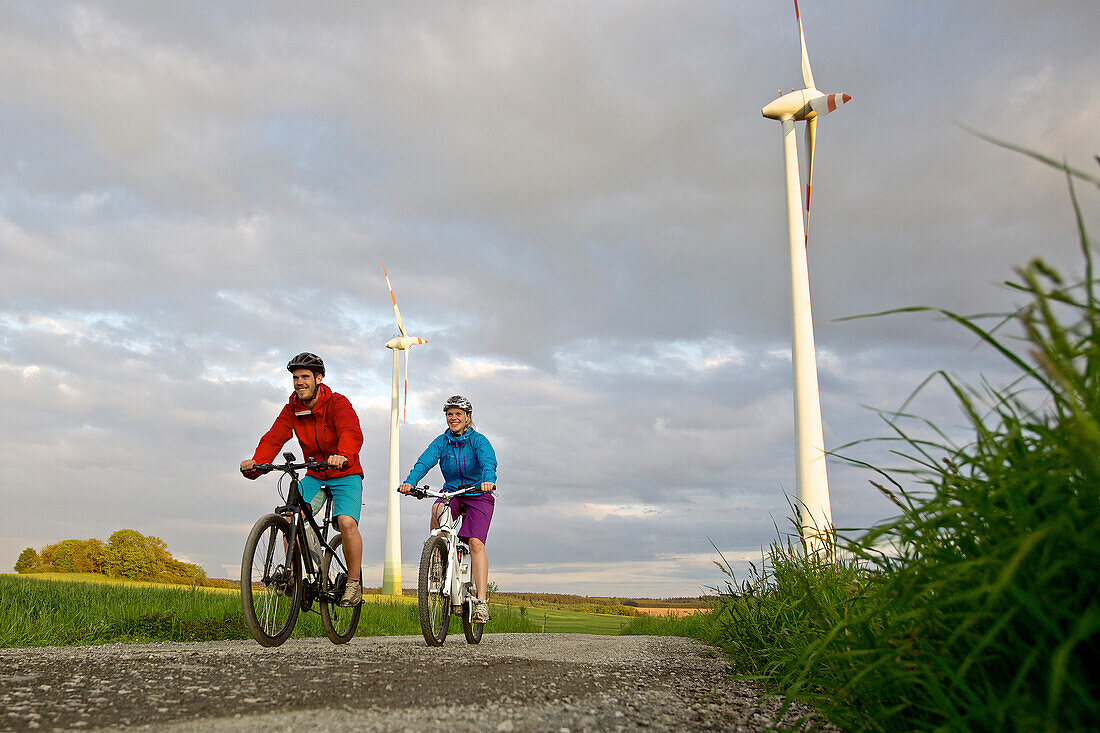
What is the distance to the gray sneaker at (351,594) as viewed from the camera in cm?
719

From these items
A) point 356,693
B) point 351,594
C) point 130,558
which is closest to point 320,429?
point 351,594

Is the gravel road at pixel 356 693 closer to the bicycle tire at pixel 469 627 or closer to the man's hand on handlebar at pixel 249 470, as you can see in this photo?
the man's hand on handlebar at pixel 249 470

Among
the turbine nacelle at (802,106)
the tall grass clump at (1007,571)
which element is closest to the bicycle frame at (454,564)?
the tall grass clump at (1007,571)

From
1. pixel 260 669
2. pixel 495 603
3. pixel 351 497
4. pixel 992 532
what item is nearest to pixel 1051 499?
pixel 992 532

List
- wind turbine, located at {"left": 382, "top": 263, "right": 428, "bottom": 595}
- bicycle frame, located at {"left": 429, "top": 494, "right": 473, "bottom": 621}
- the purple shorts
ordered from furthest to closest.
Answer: wind turbine, located at {"left": 382, "top": 263, "right": 428, "bottom": 595}, the purple shorts, bicycle frame, located at {"left": 429, "top": 494, "right": 473, "bottom": 621}

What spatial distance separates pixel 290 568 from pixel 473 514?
2110 millimetres

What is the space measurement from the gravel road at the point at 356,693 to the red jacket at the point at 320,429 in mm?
1823

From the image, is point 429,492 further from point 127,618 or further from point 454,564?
point 127,618

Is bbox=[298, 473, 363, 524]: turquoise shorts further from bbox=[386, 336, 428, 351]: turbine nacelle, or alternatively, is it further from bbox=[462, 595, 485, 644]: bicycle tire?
bbox=[386, 336, 428, 351]: turbine nacelle

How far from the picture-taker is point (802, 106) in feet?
53.0

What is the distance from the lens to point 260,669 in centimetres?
472

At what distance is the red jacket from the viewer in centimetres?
703

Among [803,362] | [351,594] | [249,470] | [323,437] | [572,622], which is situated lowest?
[572,622]

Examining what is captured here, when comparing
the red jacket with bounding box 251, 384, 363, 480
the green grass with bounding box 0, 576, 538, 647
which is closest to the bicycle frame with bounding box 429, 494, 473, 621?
the red jacket with bounding box 251, 384, 363, 480
